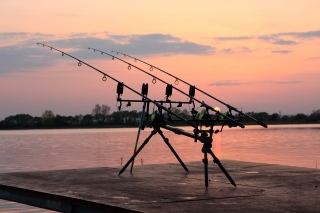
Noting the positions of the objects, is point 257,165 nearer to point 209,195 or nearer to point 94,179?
point 94,179

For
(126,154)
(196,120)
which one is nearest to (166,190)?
(196,120)

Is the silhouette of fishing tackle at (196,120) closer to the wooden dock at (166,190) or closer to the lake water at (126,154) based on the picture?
the wooden dock at (166,190)

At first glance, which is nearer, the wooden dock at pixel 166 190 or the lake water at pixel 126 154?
the wooden dock at pixel 166 190

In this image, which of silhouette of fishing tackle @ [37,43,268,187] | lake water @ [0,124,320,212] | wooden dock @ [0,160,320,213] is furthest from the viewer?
lake water @ [0,124,320,212]

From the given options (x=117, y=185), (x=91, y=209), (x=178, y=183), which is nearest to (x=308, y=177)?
(x=178, y=183)

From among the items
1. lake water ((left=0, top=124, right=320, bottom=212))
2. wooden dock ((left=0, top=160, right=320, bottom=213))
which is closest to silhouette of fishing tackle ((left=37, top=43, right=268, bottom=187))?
wooden dock ((left=0, top=160, right=320, bottom=213))

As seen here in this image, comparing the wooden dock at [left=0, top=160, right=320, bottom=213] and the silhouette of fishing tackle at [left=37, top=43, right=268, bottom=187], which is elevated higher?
the silhouette of fishing tackle at [left=37, top=43, right=268, bottom=187]

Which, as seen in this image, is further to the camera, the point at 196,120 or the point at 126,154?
the point at 126,154

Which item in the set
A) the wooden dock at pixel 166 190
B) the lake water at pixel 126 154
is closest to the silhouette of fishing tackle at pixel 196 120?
the wooden dock at pixel 166 190

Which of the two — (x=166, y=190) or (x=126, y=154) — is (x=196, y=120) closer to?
(x=166, y=190)

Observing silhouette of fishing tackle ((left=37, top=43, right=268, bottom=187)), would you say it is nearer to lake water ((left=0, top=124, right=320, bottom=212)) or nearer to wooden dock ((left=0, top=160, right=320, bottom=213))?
wooden dock ((left=0, top=160, right=320, bottom=213))

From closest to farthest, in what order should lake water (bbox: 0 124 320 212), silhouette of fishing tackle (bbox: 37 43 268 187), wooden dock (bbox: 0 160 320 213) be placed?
wooden dock (bbox: 0 160 320 213) < silhouette of fishing tackle (bbox: 37 43 268 187) < lake water (bbox: 0 124 320 212)

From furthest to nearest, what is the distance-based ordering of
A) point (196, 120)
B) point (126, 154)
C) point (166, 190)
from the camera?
1. point (126, 154)
2. point (196, 120)
3. point (166, 190)

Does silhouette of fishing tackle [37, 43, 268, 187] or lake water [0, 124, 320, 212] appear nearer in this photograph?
silhouette of fishing tackle [37, 43, 268, 187]
